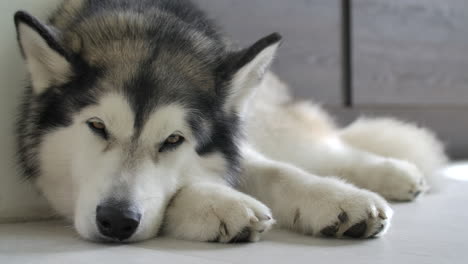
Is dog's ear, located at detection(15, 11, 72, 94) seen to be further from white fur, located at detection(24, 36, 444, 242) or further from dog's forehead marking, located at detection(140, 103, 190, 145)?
dog's forehead marking, located at detection(140, 103, 190, 145)

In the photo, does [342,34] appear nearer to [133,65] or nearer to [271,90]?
[271,90]

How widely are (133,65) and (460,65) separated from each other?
3.48m

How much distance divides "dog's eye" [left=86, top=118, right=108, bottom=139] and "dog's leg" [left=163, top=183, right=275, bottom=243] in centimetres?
32

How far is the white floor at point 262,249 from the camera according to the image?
1573mm

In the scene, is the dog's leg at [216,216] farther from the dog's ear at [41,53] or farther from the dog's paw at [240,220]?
the dog's ear at [41,53]

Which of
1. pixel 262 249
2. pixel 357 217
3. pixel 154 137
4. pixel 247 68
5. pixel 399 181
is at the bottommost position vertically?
pixel 262 249

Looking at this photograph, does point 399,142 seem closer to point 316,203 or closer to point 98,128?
point 316,203

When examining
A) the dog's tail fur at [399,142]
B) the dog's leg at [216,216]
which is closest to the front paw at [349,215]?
the dog's leg at [216,216]

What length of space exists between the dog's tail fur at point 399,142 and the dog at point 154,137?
1.10 meters

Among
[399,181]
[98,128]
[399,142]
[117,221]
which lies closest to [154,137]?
[98,128]

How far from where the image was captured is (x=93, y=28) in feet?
6.56

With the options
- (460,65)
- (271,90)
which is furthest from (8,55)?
(460,65)

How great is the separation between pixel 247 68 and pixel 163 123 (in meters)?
0.42

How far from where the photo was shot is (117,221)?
1624mm
